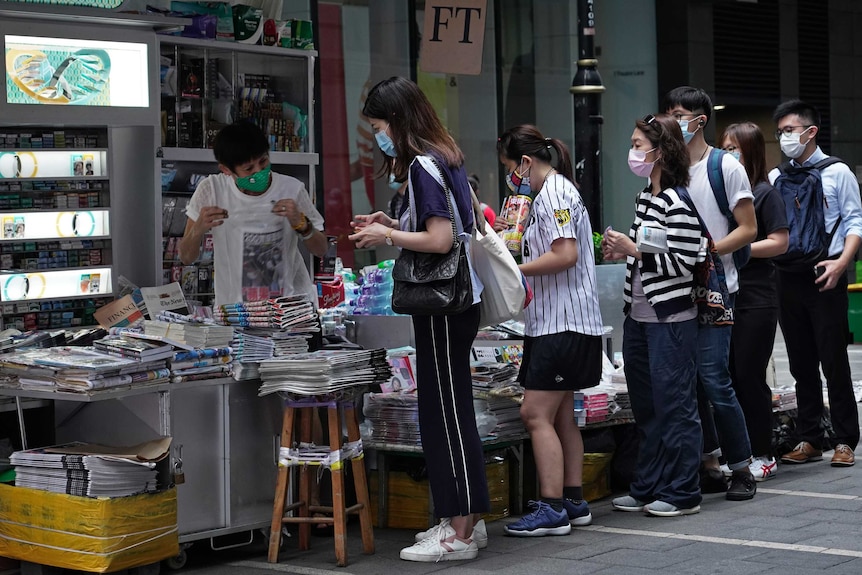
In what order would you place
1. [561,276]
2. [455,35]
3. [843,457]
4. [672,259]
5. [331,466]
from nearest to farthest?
[331,466]
[561,276]
[672,259]
[843,457]
[455,35]

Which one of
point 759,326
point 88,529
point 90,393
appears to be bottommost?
point 88,529

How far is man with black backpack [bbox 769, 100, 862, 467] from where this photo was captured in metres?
7.83

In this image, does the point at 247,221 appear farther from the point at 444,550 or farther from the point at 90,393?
the point at 444,550

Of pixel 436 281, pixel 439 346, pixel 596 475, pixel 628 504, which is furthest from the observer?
pixel 596 475

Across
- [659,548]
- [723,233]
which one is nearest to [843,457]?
[723,233]

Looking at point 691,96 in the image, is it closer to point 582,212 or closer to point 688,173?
point 688,173

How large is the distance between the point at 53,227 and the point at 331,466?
81.0 inches

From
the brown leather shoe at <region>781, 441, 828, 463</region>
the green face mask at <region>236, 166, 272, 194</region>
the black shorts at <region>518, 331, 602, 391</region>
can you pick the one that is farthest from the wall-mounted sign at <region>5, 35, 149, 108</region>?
the brown leather shoe at <region>781, 441, 828, 463</region>

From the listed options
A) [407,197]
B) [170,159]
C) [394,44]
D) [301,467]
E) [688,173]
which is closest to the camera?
[407,197]

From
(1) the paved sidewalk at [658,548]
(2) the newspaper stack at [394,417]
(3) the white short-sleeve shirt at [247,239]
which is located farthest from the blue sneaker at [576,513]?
(3) the white short-sleeve shirt at [247,239]

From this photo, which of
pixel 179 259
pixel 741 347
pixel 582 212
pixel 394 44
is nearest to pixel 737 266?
pixel 741 347

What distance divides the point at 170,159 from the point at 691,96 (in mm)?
2795

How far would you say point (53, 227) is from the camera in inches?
260

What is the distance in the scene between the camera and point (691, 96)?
6.95 meters
